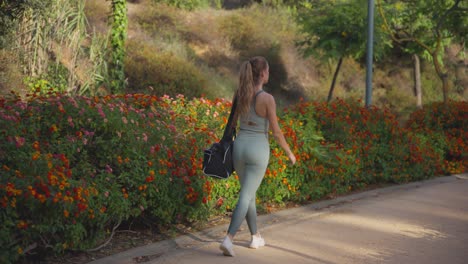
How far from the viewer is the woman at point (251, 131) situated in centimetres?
590

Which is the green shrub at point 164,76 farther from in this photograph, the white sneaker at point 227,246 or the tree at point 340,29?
the white sneaker at point 227,246

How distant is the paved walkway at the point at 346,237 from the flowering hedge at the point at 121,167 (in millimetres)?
383

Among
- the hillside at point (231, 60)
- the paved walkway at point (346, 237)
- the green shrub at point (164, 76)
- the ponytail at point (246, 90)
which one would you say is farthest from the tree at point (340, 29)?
the ponytail at point (246, 90)

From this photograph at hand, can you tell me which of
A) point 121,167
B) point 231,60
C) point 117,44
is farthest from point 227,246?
point 231,60

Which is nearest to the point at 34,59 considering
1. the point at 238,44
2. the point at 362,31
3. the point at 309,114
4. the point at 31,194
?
the point at 309,114

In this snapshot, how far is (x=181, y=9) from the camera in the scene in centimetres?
3241

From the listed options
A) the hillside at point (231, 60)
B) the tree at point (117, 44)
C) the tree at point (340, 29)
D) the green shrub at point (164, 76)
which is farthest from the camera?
the tree at point (340, 29)

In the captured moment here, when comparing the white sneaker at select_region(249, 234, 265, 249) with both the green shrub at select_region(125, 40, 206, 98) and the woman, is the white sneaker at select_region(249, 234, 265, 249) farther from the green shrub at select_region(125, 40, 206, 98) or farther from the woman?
the green shrub at select_region(125, 40, 206, 98)

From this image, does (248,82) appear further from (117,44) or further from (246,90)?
(117,44)

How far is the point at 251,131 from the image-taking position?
19.5ft

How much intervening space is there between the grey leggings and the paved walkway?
40cm

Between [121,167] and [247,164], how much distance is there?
1.30 m

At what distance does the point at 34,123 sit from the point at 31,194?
1330 millimetres

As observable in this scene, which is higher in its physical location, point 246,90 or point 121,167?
point 246,90
